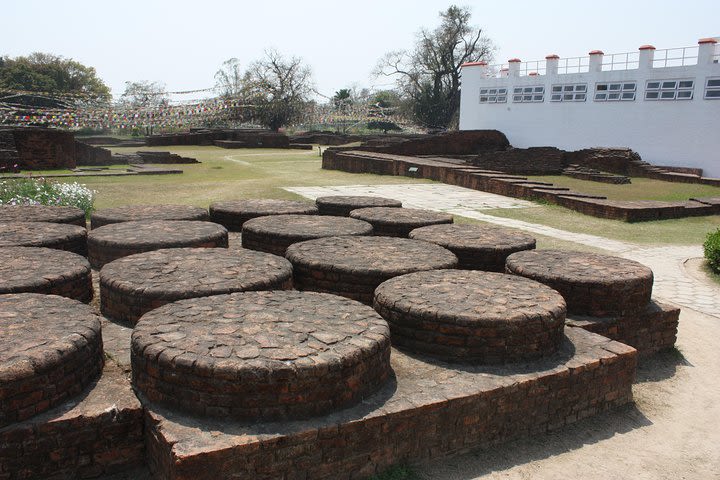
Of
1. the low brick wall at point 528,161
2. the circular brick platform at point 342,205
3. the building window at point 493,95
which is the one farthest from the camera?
the building window at point 493,95

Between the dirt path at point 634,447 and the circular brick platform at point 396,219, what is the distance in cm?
229

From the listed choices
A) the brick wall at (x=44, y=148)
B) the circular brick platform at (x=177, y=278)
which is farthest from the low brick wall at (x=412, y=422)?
the brick wall at (x=44, y=148)

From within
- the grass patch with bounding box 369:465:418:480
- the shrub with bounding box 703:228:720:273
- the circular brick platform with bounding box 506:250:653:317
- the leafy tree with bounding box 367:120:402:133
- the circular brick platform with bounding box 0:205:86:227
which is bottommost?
the grass patch with bounding box 369:465:418:480

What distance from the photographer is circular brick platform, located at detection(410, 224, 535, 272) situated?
14.8 feet

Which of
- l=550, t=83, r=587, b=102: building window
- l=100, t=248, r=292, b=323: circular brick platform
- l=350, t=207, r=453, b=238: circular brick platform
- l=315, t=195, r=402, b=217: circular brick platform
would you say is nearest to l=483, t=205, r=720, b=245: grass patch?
l=315, t=195, r=402, b=217: circular brick platform

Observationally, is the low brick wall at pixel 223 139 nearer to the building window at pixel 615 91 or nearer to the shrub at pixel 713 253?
the building window at pixel 615 91

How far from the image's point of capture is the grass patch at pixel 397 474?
2.47 m

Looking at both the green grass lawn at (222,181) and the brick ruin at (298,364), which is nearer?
the brick ruin at (298,364)

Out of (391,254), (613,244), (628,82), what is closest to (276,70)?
(628,82)

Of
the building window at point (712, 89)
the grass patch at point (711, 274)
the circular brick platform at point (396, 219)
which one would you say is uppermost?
the building window at point (712, 89)

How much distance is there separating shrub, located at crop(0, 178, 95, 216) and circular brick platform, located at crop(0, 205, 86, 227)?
1088mm

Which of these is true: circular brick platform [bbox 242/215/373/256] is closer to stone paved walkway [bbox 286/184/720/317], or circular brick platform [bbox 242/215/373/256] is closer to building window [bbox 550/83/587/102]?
stone paved walkway [bbox 286/184/720/317]

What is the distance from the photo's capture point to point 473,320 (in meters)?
2.95

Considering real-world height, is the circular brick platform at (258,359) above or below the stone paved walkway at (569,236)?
above
